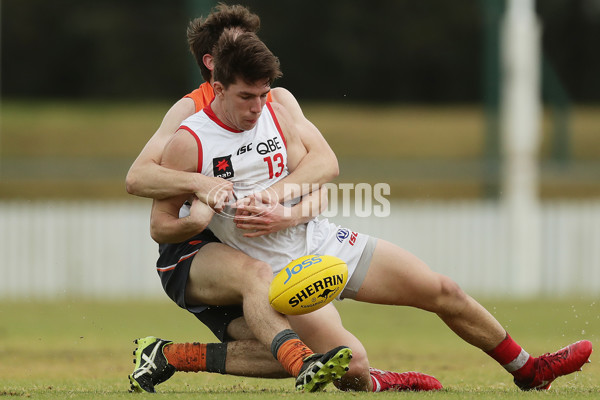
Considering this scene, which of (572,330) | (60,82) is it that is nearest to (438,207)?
(572,330)

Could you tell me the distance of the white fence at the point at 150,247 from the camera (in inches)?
595

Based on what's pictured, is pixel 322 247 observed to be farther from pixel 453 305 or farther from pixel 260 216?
pixel 453 305

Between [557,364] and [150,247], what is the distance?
32.3 ft

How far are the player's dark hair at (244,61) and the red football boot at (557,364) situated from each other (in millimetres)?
2277

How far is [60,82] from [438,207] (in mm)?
25894

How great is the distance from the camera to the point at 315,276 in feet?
18.0

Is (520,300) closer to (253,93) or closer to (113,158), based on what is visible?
(253,93)

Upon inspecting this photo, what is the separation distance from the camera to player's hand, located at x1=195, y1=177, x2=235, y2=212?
5566 millimetres

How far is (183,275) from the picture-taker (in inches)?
232

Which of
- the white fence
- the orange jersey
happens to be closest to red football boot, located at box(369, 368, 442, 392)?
the orange jersey

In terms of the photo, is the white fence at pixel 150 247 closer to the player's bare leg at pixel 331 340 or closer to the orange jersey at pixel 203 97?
the orange jersey at pixel 203 97

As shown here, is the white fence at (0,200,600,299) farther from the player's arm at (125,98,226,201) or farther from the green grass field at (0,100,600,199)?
the player's arm at (125,98,226,201)

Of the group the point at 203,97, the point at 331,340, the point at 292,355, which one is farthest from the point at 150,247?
the point at 292,355

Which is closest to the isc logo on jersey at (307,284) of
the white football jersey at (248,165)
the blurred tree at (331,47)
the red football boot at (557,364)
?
the white football jersey at (248,165)
